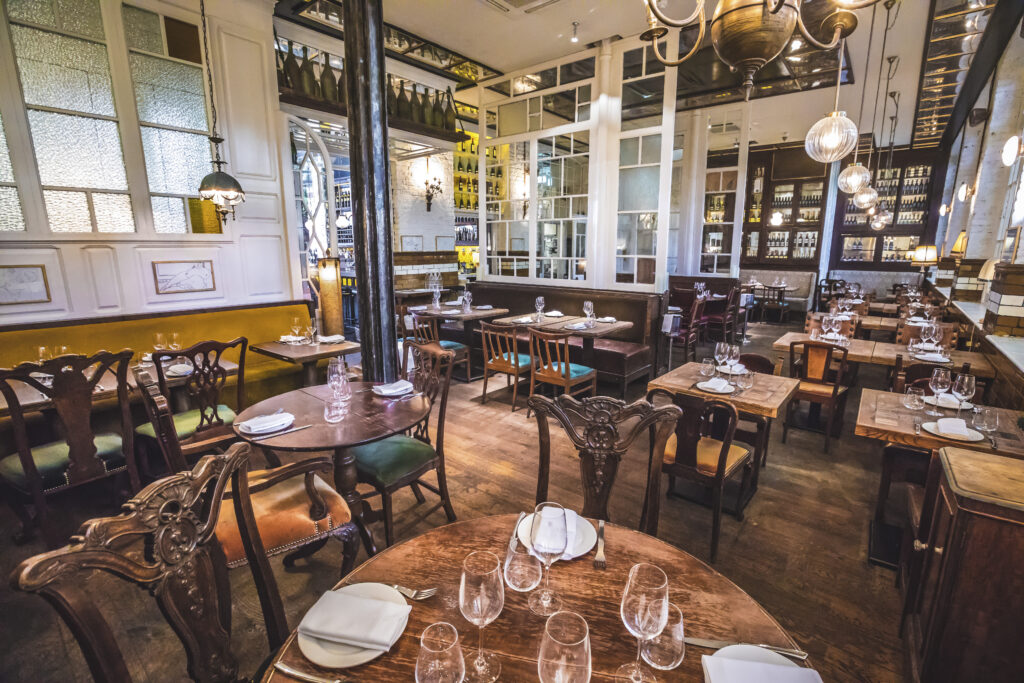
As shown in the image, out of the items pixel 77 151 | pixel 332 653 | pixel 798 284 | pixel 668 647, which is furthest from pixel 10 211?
pixel 798 284

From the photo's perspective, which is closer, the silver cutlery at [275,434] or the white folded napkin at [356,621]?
the white folded napkin at [356,621]

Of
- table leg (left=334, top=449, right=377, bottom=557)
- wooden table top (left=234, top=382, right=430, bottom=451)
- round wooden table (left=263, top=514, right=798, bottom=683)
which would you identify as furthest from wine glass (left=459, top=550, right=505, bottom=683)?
table leg (left=334, top=449, right=377, bottom=557)

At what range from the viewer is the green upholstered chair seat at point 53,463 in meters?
2.38

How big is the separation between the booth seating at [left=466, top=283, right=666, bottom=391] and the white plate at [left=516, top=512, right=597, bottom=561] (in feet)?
11.0

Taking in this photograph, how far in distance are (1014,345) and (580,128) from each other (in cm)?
470

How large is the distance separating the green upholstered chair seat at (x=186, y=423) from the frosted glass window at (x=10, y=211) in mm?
2155

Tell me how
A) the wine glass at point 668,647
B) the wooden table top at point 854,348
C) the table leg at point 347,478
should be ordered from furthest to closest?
the wooden table top at point 854,348, the table leg at point 347,478, the wine glass at point 668,647

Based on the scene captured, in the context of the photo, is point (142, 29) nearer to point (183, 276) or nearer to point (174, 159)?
point (174, 159)

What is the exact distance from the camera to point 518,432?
13.1 feet

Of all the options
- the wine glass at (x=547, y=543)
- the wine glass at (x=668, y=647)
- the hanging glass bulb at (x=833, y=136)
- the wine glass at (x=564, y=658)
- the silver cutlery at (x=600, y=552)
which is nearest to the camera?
the wine glass at (x=564, y=658)

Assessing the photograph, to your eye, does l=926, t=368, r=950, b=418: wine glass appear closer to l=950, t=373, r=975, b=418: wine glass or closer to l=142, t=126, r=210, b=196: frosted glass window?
l=950, t=373, r=975, b=418: wine glass

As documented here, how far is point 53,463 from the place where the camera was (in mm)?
2428

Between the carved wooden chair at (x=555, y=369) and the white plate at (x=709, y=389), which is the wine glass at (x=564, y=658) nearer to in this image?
the white plate at (x=709, y=389)

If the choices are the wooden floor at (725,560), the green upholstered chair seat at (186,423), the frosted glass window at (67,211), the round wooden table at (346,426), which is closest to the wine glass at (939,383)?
the wooden floor at (725,560)
